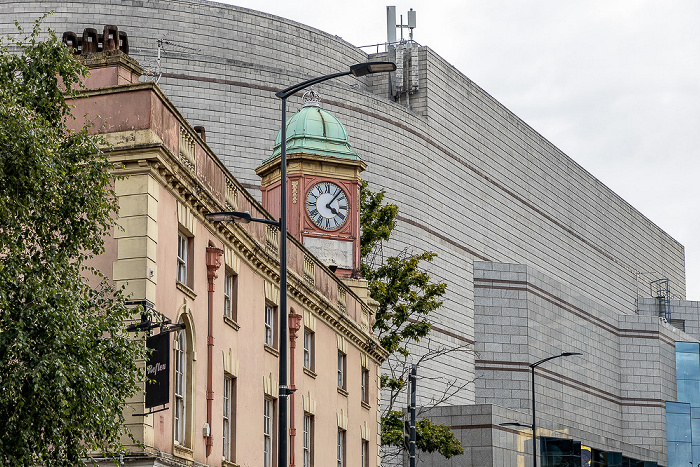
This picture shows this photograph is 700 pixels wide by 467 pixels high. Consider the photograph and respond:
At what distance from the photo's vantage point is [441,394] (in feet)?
244

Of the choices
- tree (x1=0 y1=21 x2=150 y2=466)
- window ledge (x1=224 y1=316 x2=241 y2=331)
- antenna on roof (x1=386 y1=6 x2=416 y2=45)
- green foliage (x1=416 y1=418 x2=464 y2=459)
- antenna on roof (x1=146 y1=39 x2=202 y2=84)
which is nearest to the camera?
tree (x1=0 y1=21 x2=150 y2=466)

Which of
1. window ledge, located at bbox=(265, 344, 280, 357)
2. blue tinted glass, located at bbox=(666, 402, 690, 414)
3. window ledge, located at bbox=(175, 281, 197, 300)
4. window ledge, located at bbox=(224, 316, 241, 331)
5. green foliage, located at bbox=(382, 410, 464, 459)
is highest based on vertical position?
blue tinted glass, located at bbox=(666, 402, 690, 414)

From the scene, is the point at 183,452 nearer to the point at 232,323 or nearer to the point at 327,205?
the point at 232,323

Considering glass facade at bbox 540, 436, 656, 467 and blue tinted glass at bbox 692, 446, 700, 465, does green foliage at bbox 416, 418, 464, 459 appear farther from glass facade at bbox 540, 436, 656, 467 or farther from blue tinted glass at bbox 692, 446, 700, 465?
blue tinted glass at bbox 692, 446, 700, 465

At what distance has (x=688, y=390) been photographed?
108 metres

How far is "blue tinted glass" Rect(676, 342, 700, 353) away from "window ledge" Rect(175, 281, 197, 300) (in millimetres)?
87399

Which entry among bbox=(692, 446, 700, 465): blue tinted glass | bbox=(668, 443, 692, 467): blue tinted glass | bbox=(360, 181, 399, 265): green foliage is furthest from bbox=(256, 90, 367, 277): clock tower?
bbox=(692, 446, 700, 465): blue tinted glass

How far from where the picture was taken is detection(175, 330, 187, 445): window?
2508 centimetres

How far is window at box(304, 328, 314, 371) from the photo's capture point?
34.3 metres

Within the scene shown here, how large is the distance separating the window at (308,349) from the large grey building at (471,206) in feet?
79.3

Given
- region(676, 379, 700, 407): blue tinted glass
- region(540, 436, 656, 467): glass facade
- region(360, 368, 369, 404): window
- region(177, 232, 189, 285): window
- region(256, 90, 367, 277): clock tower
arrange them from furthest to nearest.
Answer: region(676, 379, 700, 407): blue tinted glass → region(540, 436, 656, 467): glass facade → region(256, 90, 367, 277): clock tower → region(360, 368, 369, 404): window → region(177, 232, 189, 285): window

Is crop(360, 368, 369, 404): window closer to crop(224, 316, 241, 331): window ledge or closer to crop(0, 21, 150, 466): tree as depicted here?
crop(224, 316, 241, 331): window ledge

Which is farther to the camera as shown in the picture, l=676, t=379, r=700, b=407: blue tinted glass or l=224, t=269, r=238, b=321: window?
l=676, t=379, r=700, b=407: blue tinted glass

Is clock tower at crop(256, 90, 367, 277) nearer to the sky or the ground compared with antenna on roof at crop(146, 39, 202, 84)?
nearer to the ground
